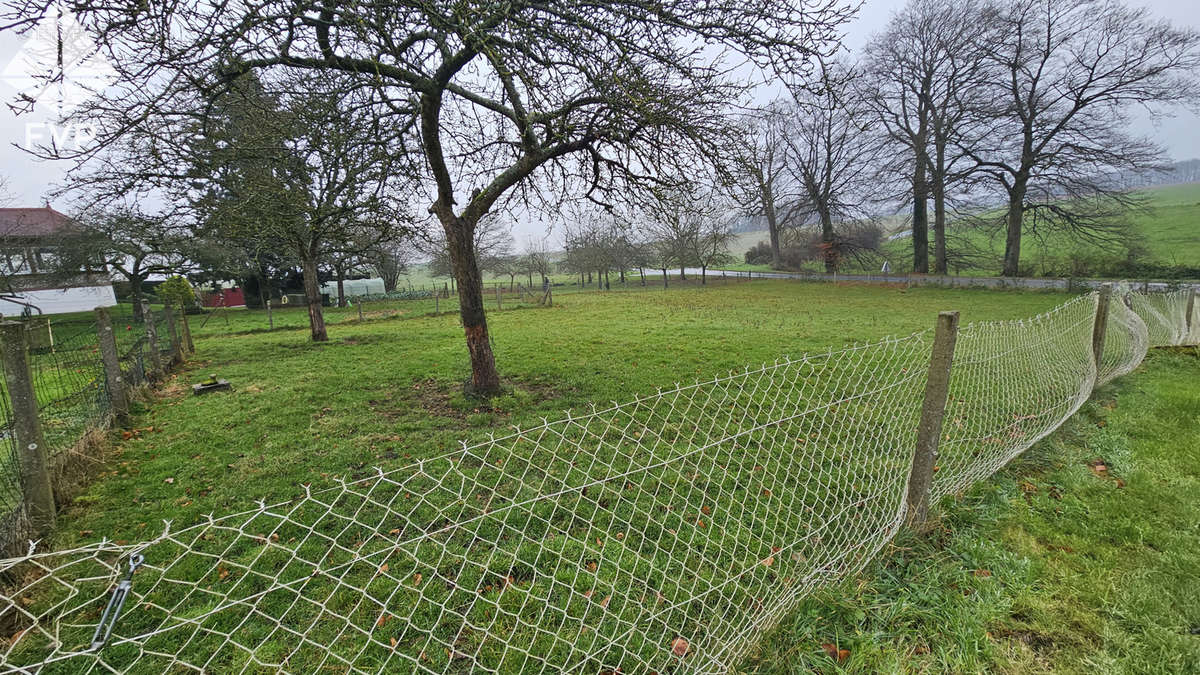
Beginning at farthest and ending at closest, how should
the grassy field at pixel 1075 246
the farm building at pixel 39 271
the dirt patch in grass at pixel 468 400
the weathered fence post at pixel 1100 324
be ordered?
the grassy field at pixel 1075 246, the farm building at pixel 39 271, the dirt patch in grass at pixel 468 400, the weathered fence post at pixel 1100 324

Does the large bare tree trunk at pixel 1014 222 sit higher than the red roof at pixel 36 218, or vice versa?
the red roof at pixel 36 218

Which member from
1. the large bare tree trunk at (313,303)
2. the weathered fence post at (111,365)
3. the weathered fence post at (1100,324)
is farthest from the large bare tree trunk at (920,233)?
the weathered fence post at (111,365)

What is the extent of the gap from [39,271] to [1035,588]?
98.3ft

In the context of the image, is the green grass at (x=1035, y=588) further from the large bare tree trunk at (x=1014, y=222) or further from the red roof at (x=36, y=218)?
the red roof at (x=36, y=218)

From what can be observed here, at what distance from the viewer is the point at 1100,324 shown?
4.92 m

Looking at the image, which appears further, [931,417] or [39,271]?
[39,271]

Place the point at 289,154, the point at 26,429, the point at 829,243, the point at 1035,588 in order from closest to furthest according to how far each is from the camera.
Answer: the point at 1035,588 < the point at 26,429 < the point at 289,154 < the point at 829,243

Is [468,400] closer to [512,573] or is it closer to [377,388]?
[377,388]

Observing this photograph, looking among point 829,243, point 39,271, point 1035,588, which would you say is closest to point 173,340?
point 1035,588

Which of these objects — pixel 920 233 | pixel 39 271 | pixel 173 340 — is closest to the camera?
pixel 173 340

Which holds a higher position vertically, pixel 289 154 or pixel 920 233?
pixel 289 154

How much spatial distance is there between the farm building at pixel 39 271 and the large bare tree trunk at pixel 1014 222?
1334 inches

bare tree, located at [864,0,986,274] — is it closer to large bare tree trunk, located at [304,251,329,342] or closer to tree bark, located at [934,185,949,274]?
tree bark, located at [934,185,949,274]

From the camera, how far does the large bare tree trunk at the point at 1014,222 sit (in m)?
20.0
